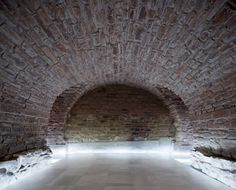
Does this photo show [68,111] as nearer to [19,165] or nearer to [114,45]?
[19,165]

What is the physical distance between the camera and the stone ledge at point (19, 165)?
2.94 meters

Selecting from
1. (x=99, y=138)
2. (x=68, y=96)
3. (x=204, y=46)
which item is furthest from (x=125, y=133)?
(x=204, y=46)

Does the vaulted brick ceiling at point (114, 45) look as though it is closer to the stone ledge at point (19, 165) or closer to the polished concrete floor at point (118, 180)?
the stone ledge at point (19, 165)

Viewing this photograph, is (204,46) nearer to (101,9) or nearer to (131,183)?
(101,9)

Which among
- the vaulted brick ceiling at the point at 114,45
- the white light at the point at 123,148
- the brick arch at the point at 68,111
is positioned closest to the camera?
the vaulted brick ceiling at the point at 114,45

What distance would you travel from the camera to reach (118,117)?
7.84 m

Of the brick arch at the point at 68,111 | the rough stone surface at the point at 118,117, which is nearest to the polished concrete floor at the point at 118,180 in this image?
the brick arch at the point at 68,111

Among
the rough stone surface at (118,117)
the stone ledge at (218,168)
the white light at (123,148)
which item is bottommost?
the stone ledge at (218,168)

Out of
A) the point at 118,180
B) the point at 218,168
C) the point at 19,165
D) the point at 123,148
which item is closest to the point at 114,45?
the point at 118,180

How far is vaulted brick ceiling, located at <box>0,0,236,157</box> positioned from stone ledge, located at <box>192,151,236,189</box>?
0.80 meters

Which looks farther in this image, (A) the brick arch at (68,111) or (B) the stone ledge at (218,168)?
(A) the brick arch at (68,111)

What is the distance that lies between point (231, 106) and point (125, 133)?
5.02 m

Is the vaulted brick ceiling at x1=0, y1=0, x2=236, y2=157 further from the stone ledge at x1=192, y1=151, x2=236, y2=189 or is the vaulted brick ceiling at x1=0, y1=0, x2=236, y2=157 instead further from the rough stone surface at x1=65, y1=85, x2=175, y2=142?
the rough stone surface at x1=65, y1=85, x2=175, y2=142

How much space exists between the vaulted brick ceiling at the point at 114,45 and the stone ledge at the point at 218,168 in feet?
2.62
